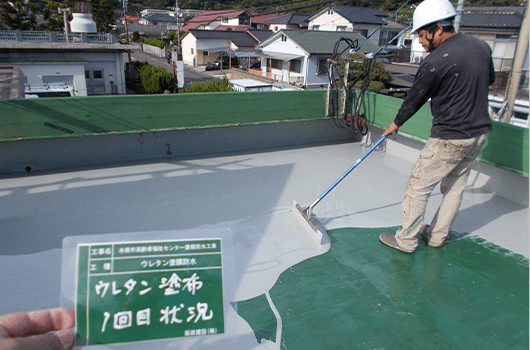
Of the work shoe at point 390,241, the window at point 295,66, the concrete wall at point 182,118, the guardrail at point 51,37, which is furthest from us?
the window at point 295,66

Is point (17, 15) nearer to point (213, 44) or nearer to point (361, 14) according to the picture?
point (213, 44)

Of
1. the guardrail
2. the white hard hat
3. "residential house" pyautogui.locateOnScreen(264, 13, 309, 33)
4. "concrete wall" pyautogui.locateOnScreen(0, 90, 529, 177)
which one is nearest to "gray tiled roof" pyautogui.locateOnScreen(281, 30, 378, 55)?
the guardrail

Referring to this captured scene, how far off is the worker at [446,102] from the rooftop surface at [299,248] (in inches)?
19.6

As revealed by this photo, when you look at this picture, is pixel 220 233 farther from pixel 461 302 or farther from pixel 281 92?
pixel 281 92

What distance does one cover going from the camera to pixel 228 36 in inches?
1175

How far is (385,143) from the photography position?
5484 mm

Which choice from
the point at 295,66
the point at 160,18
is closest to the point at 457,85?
the point at 295,66

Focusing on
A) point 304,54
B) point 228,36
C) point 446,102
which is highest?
point 228,36

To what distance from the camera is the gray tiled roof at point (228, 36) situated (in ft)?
96.0

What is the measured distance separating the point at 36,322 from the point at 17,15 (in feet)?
75.5

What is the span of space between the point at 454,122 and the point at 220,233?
2001 millimetres

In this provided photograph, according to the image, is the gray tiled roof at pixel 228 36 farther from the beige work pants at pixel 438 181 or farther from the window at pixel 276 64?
the beige work pants at pixel 438 181

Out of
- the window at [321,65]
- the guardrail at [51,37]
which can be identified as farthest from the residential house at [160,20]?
the guardrail at [51,37]

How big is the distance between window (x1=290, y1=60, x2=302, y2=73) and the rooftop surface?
17006 mm
